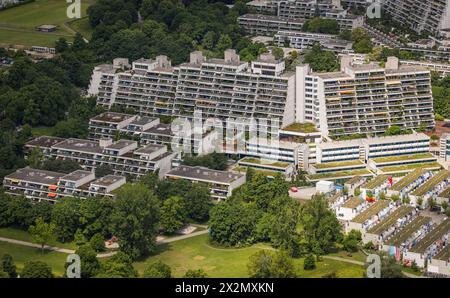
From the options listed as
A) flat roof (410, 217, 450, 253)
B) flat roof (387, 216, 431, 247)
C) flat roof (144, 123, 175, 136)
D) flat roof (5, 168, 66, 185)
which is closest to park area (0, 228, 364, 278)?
flat roof (387, 216, 431, 247)

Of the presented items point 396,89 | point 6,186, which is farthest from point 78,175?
point 396,89

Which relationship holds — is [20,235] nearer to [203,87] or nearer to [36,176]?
[36,176]

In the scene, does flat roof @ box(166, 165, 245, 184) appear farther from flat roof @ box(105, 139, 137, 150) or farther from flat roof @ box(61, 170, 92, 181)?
flat roof @ box(61, 170, 92, 181)

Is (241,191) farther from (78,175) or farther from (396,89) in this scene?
(396,89)

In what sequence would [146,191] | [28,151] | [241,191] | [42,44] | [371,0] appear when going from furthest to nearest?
[371,0] < [42,44] < [28,151] < [241,191] < [146,191]

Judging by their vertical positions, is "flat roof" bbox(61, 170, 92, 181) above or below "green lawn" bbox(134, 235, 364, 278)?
above

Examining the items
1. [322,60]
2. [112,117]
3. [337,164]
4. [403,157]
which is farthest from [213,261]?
[322,60]
